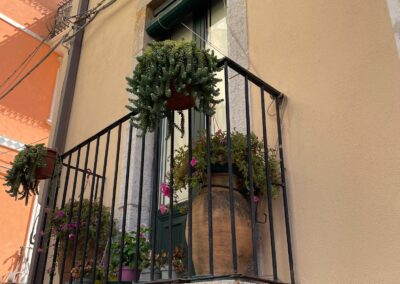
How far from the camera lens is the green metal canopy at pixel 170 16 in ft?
14.8

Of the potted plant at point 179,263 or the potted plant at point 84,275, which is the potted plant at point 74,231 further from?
the potted plant at point 179,263

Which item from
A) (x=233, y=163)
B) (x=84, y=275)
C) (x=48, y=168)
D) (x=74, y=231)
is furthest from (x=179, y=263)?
(x=48, y=168)

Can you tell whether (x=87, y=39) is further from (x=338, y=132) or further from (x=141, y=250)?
(x=338, y=132)

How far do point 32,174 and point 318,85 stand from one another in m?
2.40

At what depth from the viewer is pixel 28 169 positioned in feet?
12.1

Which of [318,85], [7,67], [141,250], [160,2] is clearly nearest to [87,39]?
[160,2]

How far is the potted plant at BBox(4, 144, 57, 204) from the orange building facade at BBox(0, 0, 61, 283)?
6.90 meters

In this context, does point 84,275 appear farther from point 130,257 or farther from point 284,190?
point 284,190

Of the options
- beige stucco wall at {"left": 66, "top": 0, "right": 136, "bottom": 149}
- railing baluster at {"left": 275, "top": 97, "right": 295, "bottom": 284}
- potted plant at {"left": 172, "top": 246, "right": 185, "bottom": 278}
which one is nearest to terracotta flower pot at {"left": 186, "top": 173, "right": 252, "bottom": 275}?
railing baluster at {"left": 275, "top": 97, "right": 295, "bottom": 284}

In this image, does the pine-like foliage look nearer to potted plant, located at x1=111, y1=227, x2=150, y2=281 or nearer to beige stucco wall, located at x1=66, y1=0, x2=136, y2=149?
potted plant, located at x1=111, y1=227, x2=150, y2=281

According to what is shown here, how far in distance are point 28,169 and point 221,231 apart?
78.9 inches

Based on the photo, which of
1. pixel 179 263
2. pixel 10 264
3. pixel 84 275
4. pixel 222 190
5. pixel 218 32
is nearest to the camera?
pixel 222 190

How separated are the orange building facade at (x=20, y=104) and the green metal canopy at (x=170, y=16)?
6313 millimetres

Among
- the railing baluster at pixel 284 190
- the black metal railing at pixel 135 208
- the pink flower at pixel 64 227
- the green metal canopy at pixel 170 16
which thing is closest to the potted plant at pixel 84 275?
the black metal railing at pixel 135 208
